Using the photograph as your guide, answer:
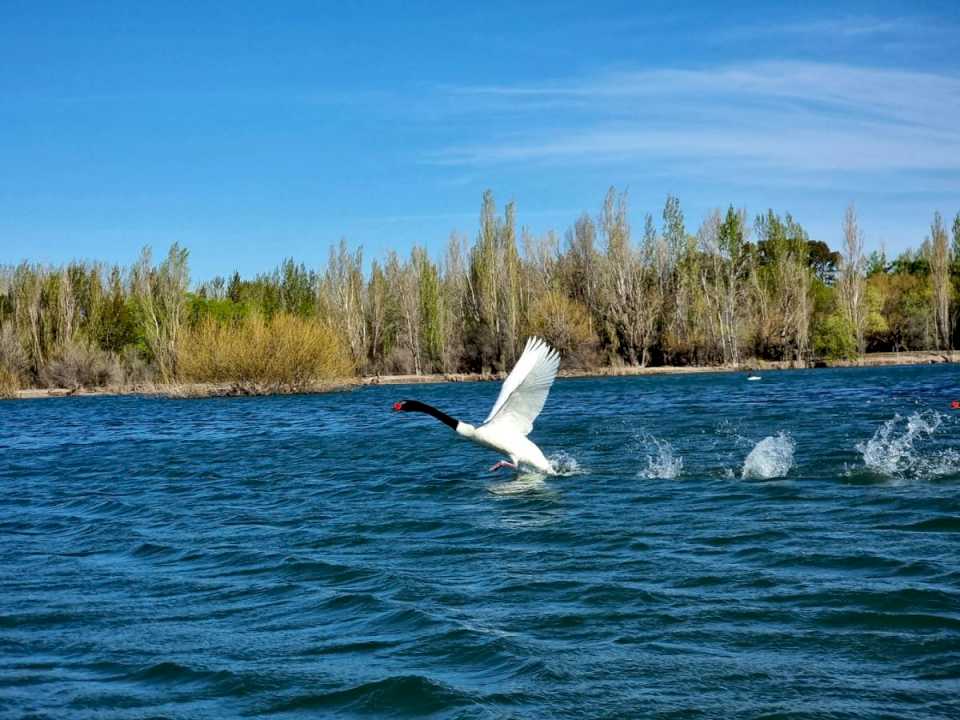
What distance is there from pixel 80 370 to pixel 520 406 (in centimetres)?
6445

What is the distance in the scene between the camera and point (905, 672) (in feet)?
20.8

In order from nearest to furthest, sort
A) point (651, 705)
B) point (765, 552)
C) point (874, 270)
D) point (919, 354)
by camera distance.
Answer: point (651, 705), point (765, 552), point (919, 354), point (874, 270)

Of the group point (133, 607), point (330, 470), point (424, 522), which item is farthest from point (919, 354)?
point (133, 607)

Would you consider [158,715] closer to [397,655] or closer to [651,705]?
[397,655]

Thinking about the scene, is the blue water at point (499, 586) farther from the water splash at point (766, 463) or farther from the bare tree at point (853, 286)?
the bare tree at point (853, 286)

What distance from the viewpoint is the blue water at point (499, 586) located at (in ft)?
21.0

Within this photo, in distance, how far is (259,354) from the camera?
53.3 meters

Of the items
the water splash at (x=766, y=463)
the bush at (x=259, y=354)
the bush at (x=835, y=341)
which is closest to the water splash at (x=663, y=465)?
the water splash at (x=766, y=463)

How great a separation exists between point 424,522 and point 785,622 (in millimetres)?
6146

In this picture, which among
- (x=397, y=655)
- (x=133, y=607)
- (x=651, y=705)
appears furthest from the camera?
(x=133, y=607)

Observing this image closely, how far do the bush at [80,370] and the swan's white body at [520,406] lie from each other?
62248 millimetres

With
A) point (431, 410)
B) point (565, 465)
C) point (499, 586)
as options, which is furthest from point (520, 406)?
point (499, 586)

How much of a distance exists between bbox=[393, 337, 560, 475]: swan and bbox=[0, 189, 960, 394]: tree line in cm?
5380

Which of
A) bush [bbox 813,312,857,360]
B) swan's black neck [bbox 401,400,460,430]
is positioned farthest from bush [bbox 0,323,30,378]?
swan's black neck [bbox 401,400,460,430]
